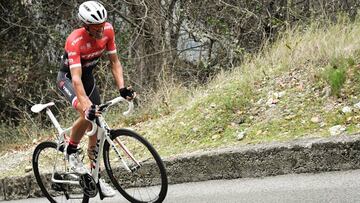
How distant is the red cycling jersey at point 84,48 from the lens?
5395 mm

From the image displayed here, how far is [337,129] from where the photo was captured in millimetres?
5922

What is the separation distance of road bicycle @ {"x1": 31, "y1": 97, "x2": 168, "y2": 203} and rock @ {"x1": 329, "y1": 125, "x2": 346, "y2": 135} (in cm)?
184

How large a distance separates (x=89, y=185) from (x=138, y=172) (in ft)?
2.24

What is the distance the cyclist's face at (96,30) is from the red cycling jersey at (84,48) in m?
0.10

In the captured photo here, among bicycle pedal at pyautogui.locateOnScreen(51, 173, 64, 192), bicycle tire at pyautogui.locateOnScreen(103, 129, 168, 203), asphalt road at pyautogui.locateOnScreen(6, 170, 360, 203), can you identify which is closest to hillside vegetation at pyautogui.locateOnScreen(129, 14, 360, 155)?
asphalt road at pyautogui.locateOnScreen(6, 170, 360, 203)

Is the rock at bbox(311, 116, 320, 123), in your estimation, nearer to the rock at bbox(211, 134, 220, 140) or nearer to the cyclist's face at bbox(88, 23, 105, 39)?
the rock at bbox(211, 134, 220, 140)

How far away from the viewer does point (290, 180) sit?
5.55 metres

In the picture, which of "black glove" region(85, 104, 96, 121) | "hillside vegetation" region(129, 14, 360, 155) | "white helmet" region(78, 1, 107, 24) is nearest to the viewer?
"black glove" region(85, 104, 96, 121)

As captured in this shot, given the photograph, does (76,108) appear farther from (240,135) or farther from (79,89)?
(240,135)

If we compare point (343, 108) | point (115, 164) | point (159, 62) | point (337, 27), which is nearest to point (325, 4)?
point (337, 27)

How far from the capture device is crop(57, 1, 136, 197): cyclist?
523cm

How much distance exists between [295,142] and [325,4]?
6034 millimetres

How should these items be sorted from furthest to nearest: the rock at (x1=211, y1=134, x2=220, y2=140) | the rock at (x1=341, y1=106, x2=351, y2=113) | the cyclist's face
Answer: the rock at (x1=211, y1=134, x2=220, y2=140)
the rock at (x1=341, y1=106, x2=351, y2=113)
the cyclist's face

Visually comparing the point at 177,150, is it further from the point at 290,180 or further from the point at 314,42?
the point at 314,42
